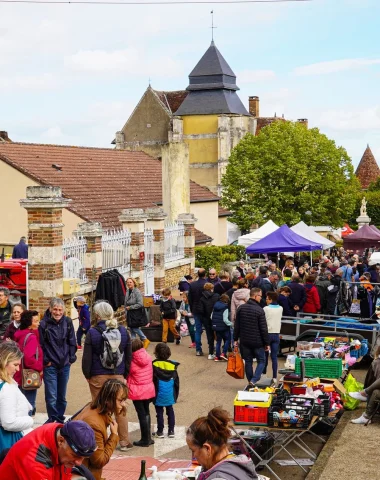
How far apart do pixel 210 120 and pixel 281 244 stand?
52144mm

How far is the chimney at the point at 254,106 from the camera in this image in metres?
86.8

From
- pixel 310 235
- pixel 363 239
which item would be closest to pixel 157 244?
pixel 310 235

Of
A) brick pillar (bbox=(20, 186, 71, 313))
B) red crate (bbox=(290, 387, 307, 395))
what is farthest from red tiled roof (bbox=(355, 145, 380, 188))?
red crate (bbox=(290, 387, 307, 395))

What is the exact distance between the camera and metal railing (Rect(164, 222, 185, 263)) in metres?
25.1

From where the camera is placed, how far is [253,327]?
12.9 metres

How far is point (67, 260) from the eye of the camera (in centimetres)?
1747

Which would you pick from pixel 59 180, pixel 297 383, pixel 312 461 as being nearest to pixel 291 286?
pixel 297 383

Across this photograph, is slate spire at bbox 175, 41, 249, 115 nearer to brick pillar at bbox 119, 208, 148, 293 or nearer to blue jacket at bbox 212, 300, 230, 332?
brick pillar at bbox 119, 208, 148, 293

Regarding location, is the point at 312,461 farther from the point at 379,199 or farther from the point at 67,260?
the point at 379,199

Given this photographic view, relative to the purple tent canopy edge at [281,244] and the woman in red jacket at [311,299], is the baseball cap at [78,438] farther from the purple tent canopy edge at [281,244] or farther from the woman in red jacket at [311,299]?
the purple tent canopy edge at [281,244]

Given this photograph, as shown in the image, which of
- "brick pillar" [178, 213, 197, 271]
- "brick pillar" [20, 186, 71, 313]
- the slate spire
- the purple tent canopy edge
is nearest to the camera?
"brick pillar" [20, 186, 71, 313]

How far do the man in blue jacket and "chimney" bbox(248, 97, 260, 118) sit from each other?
3036 inches

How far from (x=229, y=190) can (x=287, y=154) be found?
12.8 feet

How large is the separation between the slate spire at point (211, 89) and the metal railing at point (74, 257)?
56.7m
